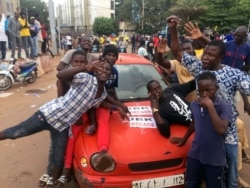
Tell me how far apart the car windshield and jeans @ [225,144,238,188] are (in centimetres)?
148

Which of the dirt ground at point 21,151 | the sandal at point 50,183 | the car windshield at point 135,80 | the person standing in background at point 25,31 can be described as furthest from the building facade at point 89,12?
the sandal at point 50,183

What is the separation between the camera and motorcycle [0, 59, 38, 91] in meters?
9.32

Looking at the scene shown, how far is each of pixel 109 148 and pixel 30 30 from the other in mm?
11605

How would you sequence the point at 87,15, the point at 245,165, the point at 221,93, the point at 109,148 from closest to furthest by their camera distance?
the point at 221,93
the point at 109,148
the point at 245,165
the point at 87,15

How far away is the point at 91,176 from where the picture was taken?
2941mm

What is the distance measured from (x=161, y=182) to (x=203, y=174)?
1.34ft

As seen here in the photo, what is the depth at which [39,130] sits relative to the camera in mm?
3330

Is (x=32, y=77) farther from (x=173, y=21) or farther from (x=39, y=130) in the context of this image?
(x=173, y=21)

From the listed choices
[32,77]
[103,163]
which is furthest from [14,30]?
[103,163]

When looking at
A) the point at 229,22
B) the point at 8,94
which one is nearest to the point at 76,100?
the point at 8,94

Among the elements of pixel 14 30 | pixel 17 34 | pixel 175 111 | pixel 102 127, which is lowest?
pixel 102 127

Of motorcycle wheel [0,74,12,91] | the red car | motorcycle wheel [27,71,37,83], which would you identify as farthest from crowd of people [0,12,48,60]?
the red car

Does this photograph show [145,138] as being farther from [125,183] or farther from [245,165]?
[245,165]

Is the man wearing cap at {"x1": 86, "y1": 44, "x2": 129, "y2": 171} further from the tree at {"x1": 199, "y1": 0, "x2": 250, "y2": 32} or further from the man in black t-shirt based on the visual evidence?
the tree at {"x1": 199, "y1": 0, "x2": 250, "y2": 32}
